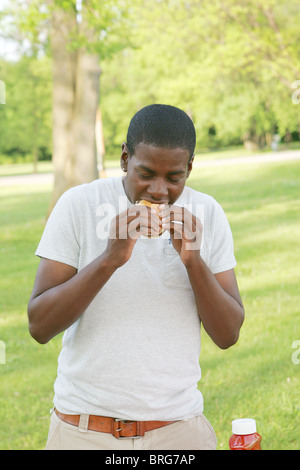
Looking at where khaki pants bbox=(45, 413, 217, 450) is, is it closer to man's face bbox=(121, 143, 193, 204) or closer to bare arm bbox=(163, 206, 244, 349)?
bare arm bbox=(163, 206, 244, 349)

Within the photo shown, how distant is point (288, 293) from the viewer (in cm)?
833

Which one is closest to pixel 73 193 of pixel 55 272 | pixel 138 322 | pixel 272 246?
pixel 55 272

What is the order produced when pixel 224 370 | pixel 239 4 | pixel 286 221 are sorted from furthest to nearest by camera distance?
pixel 239 4 → pixel 286 221 → pixel 224 370

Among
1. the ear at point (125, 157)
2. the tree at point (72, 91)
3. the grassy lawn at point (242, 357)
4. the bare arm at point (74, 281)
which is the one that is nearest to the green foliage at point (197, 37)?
the tree at point (72, 91)

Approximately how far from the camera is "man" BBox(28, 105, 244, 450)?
94.6 inches

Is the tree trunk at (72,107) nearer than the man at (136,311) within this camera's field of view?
No

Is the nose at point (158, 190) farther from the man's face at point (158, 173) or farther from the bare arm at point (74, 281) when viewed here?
the bare arm at point (74, 281)

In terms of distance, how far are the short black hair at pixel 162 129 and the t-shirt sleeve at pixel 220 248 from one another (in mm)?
293

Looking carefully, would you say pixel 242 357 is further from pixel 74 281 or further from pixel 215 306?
pixel 74 281

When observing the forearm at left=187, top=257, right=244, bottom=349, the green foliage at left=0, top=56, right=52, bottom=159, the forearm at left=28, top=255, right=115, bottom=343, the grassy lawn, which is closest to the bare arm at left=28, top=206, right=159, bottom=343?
the forearm at left=28, top=255, right=115, bottom=343

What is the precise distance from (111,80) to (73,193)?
69767mm

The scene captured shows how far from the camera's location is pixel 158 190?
94.6 inches

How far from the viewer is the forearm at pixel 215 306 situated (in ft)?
7.88
